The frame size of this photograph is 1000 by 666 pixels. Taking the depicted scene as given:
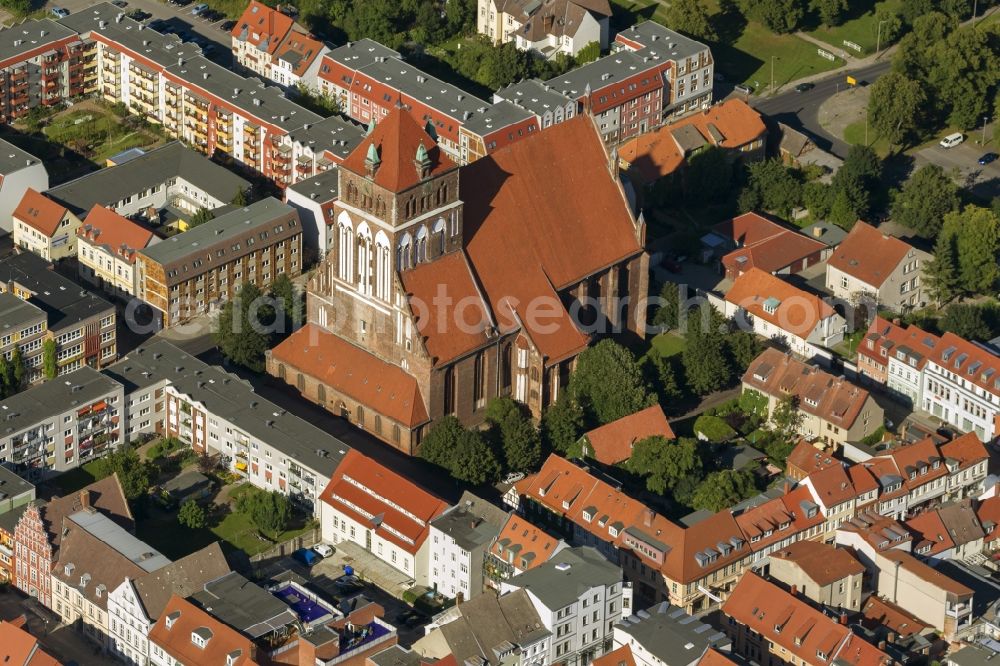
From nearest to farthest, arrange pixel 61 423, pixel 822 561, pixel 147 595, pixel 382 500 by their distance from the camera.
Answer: pixel 147 595, pixel 822 561, pixel 382 500, pixel 61 423

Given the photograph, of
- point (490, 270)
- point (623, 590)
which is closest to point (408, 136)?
point (490, 270)

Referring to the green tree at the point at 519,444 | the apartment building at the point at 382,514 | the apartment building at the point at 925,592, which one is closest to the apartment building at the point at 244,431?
the apartment building at the point at 382,514

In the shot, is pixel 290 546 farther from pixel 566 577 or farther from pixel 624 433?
pixel 624 433

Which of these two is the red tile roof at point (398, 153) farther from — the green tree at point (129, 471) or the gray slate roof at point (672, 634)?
the gray slate roof at point (672, 634)

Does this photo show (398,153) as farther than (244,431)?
No

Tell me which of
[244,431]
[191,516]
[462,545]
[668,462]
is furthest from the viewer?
[244,431]

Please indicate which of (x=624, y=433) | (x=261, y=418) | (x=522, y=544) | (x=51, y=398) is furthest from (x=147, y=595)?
(x=624, y=433)

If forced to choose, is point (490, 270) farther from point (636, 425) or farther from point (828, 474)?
point (828, 474)
